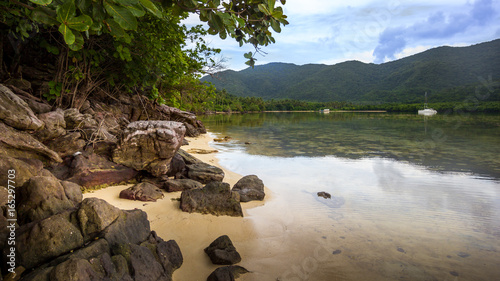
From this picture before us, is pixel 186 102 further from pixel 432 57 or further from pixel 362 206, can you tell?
pixel 432 57

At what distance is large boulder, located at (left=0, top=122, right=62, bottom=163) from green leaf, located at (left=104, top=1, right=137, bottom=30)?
366 cm

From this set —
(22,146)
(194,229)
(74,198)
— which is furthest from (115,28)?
(22,146)

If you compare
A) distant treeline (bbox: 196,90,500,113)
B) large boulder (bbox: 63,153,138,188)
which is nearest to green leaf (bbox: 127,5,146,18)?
large boulder (bbox: 63,153,138,188)

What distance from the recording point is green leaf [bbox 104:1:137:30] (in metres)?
1.80

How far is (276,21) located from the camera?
294cm

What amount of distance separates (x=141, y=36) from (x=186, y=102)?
8.98 meters

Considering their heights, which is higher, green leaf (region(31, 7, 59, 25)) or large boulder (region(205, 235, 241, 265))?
green leaf (region(31, 7, 59, 25))

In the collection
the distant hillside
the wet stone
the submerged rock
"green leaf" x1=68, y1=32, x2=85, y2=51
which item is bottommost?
the wet stone

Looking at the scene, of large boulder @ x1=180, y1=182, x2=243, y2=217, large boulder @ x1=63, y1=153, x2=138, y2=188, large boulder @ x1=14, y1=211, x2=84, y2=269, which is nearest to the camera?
large boulder @ x1=14, y1=211, x2=84, y2=269

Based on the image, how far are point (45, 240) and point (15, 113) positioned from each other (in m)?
3.42

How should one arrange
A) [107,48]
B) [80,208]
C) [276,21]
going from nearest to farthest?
[80,208], [276,21], [107,48]

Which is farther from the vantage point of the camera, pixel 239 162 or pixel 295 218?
pixel 239 162

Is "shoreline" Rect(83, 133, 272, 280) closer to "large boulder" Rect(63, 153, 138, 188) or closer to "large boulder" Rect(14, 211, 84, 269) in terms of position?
"large boulder" Rect(63, 153, 138, 188)

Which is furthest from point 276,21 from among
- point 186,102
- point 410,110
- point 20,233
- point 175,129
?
point 410,110
